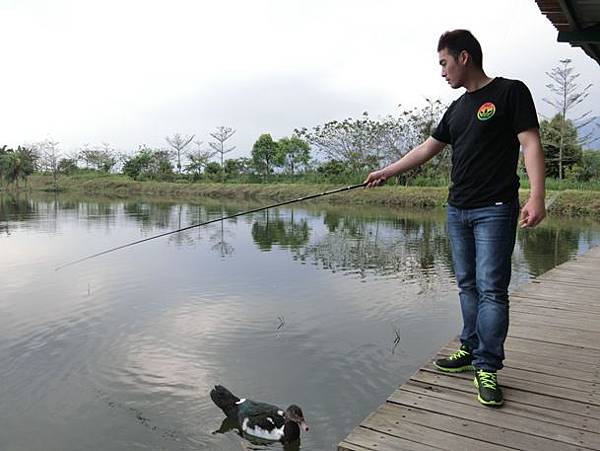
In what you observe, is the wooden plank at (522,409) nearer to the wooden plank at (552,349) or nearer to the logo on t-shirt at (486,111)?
the wooden plank at (552,349)

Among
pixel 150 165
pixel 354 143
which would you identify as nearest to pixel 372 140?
pixel 354 143

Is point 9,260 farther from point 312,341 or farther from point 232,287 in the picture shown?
point 312,341

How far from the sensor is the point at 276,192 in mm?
27125

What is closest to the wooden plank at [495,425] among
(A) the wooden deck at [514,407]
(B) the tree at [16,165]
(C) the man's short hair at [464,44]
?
(A) the wooden deck at [514,407]

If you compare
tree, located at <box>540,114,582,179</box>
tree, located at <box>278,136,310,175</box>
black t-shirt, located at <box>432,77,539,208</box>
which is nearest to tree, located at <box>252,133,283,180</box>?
tree, located at <box>278,136,310,175</box>

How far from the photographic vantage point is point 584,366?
265 centimetres

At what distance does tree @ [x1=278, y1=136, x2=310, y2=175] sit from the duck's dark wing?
1141 inches

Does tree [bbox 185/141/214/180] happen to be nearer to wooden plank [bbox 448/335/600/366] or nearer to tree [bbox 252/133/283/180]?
tree [bbox 252/133/283/180]

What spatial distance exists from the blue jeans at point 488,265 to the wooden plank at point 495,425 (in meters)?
0.21

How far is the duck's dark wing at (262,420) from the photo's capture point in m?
3.08

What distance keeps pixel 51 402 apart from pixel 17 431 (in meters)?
0.36

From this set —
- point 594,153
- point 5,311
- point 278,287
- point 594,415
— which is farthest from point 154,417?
point 594,153

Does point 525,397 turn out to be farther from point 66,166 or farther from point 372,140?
point 66,166

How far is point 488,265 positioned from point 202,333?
11.0 feet
